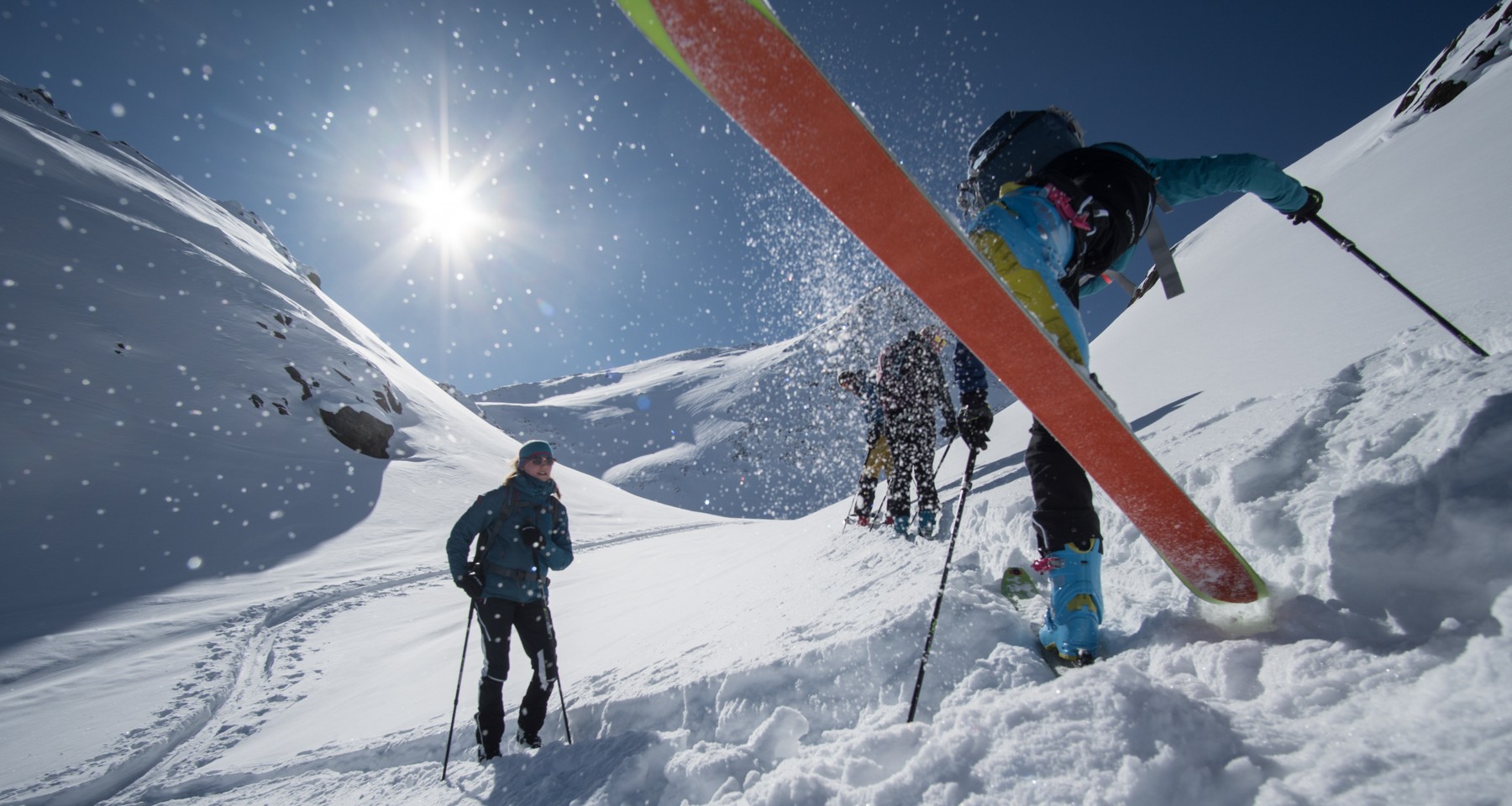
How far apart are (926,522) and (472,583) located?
10.1 ft

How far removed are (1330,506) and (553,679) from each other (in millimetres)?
3475

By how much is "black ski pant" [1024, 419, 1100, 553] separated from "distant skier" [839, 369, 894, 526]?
13.0ft

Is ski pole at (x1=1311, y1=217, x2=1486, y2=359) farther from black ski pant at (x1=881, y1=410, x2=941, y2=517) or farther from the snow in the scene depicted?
black ski pant at (x1=881, y1=410, x2=941, y2=517)

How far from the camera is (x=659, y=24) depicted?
1.59 metres

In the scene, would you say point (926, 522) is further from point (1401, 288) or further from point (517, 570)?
point (517, 570)

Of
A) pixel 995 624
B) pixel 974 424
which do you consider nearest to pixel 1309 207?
pixel 974 424

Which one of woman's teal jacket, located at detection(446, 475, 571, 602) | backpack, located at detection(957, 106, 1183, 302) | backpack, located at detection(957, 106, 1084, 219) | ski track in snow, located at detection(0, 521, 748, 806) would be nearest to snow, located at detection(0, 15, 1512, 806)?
ski track in snow, located at detection(0, 521, 748, 806)

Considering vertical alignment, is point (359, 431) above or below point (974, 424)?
above

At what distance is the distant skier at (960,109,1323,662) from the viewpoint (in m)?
1.77

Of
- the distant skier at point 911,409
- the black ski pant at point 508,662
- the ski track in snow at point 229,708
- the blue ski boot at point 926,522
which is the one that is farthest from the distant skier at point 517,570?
the distant skier at point 911,409

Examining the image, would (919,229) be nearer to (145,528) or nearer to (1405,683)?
(1405,683)

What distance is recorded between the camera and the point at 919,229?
5.47 feet

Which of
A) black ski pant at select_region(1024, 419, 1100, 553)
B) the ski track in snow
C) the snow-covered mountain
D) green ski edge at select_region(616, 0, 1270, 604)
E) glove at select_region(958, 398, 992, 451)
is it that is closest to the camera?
green ski edge at select_region(616, 0, 1270, 604)

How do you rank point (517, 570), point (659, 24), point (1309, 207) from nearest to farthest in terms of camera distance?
point (659, 24)
point (1309, 207)
point (517, 570)
